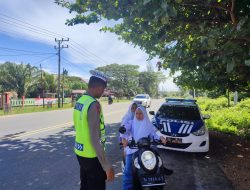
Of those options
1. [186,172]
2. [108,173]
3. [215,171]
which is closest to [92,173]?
[108,173]

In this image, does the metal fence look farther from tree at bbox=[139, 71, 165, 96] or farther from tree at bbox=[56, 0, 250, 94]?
tree at bbox=[139, 71, 165, 96]

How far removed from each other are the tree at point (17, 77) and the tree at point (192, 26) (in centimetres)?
3494

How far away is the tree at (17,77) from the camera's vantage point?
131ft

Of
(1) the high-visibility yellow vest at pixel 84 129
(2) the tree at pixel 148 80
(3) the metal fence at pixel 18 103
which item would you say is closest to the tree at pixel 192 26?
(1) the high-visibility yellow vest at pixel 84 129

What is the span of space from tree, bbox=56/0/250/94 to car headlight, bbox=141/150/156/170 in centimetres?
157

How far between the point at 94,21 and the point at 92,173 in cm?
504

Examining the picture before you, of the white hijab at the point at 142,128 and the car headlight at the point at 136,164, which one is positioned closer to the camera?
the car headlight at the point at 136,164

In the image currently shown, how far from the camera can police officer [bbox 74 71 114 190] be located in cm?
290

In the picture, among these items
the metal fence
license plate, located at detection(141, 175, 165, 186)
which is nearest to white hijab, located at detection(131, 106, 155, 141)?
license plate, located at detection(141, 175, 165, 186)

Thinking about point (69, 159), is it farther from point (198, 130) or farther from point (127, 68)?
point (127, 68)

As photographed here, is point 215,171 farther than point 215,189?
Yes

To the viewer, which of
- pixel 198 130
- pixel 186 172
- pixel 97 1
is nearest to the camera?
pixel 97 1

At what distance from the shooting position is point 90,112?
9.48ft

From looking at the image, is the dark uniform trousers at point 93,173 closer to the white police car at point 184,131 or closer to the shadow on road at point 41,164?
the shadow on road at point 41,164
